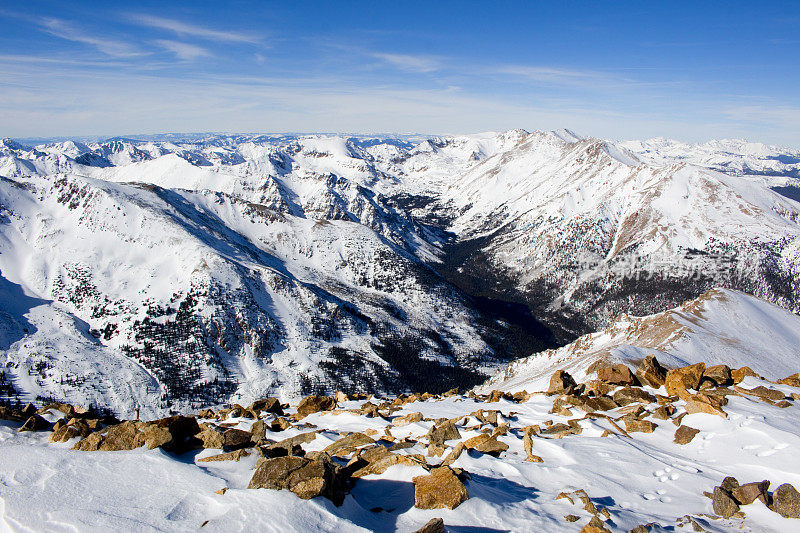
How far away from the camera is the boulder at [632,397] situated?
32.8 metres

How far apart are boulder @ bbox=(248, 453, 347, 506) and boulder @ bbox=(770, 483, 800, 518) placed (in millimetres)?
18559

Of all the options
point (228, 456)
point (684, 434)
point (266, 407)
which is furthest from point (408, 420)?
point (684, 434)

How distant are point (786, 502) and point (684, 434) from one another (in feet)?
28.3

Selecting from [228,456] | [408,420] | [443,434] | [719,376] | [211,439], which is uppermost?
[228,456]

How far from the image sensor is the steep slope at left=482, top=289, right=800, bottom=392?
99.2 metres

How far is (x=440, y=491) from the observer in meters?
15.6

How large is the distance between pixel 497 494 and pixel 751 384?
1292 inches

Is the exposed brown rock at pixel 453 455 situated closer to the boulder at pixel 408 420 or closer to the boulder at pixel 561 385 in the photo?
the boulder at pixel 408 420

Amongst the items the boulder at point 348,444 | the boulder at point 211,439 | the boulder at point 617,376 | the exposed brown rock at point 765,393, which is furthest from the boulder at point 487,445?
the exposed brown rock at point 765,393

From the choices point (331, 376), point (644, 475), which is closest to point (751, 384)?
point (644, 475)

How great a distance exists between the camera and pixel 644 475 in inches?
829

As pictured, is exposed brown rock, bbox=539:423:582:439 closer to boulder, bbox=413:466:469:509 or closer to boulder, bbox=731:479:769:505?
boulder, bbox=731:479:769:505

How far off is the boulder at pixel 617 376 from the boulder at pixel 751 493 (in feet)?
68.5

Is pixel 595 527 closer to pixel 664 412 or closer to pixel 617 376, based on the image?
pixel 664 412
